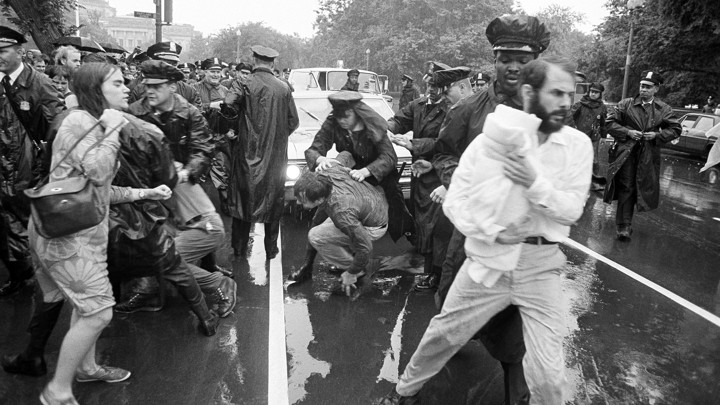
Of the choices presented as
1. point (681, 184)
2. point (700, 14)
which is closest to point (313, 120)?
point (681, 184)

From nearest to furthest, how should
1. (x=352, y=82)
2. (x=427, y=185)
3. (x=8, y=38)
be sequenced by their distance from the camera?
(x=8, y=38) < (x=427, y=185) < (x=352, y=82)

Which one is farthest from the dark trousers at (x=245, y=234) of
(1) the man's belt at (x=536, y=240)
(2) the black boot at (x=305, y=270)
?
(1) the man's belt at (x=536, y=240)

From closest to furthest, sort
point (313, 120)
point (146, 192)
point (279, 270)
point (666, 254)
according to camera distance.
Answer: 1. point (146, 192)
2. point (279, 270)
3. point (666, 254)
4. point (313, 120)

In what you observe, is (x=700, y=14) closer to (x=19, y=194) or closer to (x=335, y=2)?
(x=19, y=194)

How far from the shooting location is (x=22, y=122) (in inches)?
185

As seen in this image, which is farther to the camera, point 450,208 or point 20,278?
point 20,278

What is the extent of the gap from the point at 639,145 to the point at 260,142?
4766mm

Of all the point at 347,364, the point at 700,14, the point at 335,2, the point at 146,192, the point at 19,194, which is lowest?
the point at 347,364

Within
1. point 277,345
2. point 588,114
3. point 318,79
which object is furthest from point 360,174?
point 318,79

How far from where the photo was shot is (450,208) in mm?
2547

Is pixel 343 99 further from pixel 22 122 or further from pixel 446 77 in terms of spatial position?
pixel 22 122

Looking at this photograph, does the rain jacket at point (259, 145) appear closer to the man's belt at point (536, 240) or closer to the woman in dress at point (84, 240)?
the woman in dress at point (84, 240)

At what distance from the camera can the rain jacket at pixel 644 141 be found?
7125 mm

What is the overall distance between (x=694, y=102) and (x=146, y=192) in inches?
1051
